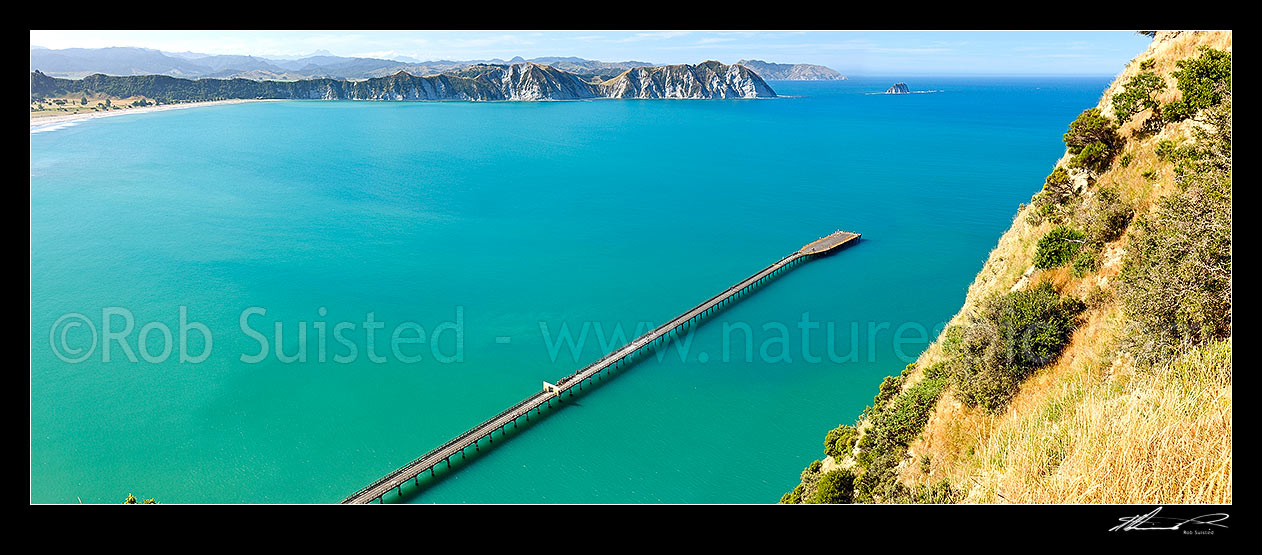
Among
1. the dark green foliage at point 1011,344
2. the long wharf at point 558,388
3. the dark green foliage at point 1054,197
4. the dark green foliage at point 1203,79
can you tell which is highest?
the dark green foliage at point 1203,79

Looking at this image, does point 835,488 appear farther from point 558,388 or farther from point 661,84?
point 661,84

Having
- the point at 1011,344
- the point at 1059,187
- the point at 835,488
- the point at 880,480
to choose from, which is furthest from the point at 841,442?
the point at 1059,187

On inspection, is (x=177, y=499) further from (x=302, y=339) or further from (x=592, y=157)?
(x=592, y=157)

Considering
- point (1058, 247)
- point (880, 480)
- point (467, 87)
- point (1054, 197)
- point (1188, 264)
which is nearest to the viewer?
point (1188, 264)

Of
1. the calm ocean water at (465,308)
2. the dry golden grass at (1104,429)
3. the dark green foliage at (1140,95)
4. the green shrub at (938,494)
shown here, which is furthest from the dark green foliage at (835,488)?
the dark green foliage at (1140,95)

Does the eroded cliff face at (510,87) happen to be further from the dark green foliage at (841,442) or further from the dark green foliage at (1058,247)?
the dark green foliage at (1058,247)

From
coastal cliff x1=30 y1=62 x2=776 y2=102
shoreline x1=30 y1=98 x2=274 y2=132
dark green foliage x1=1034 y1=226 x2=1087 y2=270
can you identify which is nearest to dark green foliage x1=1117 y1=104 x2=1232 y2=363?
dark green foliage x1=1034 y1=226 x2=1087 y2=270
